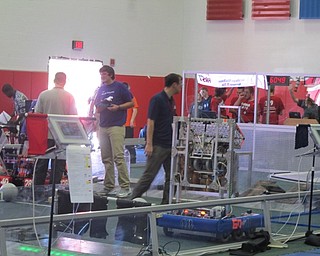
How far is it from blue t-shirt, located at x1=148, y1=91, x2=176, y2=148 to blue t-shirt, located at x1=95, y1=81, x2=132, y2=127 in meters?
1.35

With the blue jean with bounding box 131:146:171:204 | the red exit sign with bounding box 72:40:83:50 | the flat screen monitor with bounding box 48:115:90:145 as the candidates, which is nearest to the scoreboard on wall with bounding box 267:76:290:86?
the red exit sign with bounding box 72:40:83:50

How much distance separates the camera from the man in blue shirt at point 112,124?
1084 centimetres

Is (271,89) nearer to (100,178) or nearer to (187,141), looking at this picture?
(100,178)

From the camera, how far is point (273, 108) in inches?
639

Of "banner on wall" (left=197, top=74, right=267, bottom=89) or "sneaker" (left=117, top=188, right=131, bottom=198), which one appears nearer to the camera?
"sneaker" (left=117, top=188, right=131, bottom=198)

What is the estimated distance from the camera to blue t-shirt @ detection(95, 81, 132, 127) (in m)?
10.9

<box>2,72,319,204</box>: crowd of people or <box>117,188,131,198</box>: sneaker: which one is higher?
<box>2,72,319,204</box>: crowd of people

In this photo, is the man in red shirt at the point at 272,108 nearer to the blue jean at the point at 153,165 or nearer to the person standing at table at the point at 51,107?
the person standing at table at the point at 51,107

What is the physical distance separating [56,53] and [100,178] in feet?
15.6

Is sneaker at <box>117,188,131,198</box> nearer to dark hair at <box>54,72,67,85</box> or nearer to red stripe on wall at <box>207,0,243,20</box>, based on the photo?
dark hair at <box>54,72,67,85</box>

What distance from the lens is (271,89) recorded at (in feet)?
53.3

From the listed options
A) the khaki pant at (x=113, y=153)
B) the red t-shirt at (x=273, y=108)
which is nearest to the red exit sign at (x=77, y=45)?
the red t-shirt at (x=273, y=108)

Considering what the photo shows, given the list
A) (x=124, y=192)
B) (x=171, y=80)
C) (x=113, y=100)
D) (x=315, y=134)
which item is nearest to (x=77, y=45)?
(x=113, y=100)

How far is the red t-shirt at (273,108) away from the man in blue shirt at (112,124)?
19.2 feet
